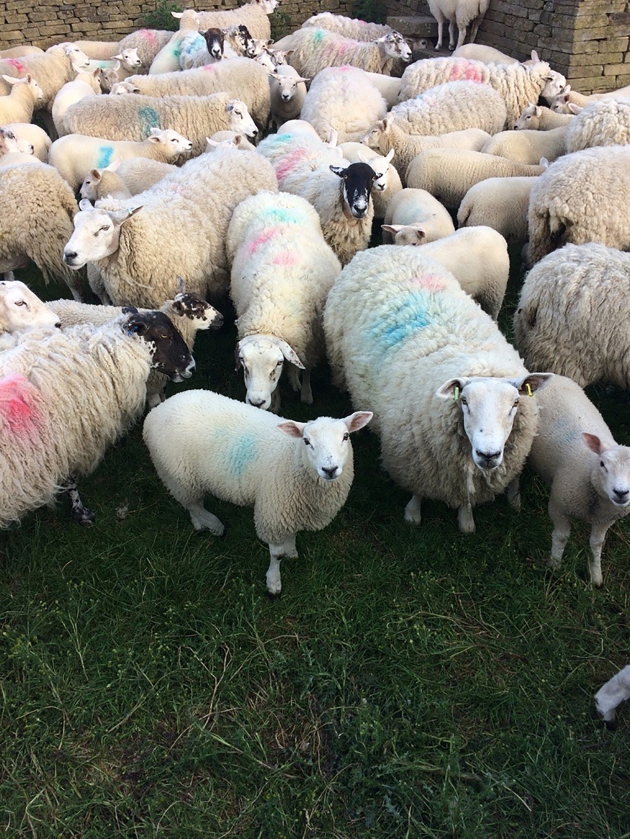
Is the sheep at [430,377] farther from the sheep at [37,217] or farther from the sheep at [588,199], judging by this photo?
the sheep at [37,217]

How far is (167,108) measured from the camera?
6.53 meters

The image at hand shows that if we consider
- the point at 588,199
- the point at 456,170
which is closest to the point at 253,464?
the point at 588,199

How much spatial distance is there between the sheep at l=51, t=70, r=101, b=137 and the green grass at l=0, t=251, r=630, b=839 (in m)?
5.56

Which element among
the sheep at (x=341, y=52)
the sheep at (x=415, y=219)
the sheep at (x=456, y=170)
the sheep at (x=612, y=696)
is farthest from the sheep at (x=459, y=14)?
the sheep at (x=612, y=696)

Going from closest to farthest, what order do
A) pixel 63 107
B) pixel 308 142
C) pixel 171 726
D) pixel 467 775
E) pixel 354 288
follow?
pixel 467 775, pixel 171 726, pixel 354 288, pixel 308 142, pixel 63 107

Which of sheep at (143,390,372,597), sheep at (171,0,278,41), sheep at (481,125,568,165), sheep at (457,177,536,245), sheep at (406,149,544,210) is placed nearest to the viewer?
sheep at (143,390,372,597)

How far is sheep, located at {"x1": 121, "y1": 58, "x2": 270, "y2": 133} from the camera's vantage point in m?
7.30

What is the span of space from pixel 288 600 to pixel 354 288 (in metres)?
1.84

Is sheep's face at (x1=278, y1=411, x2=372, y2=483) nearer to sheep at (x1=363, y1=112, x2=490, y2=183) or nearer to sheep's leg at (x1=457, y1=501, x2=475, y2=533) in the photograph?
sheep's leg at (x1=457, y1=501, x2=475, y2=533)

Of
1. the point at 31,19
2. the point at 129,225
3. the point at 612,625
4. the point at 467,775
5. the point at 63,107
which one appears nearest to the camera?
the point at 467,775

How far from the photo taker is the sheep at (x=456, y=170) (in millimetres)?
5660

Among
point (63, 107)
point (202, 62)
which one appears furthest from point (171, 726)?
point (202, 62)

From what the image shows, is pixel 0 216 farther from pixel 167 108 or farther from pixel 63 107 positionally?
pixel 63 107

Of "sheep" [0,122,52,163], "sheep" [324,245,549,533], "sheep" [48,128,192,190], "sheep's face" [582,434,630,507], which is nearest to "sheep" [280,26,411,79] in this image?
"sheep" [48,128,192,190]
